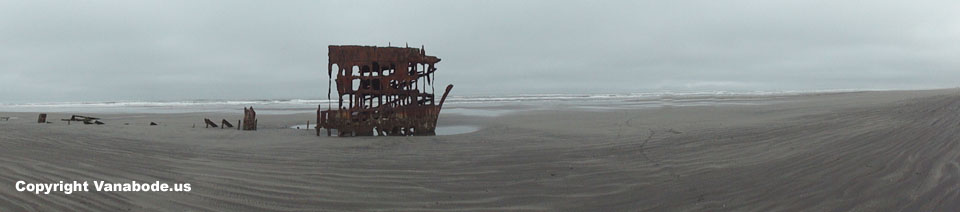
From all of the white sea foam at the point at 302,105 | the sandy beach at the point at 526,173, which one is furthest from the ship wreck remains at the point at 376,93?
the white sea foam at the point at 302,105

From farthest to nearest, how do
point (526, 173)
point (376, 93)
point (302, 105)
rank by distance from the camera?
point (302, 105)
point (376, 93)
point (526, 173)

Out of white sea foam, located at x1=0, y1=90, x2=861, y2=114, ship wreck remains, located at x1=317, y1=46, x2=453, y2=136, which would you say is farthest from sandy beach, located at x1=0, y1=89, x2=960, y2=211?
white sea foam, located at x1=0, y1=90, x2=861, y2=114

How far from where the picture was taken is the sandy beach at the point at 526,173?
454 centimetres

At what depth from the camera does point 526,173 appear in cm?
617

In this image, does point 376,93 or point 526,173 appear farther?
point 376,93

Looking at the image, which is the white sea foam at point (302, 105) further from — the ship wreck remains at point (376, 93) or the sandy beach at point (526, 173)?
the sandy beach at point (526, 173)

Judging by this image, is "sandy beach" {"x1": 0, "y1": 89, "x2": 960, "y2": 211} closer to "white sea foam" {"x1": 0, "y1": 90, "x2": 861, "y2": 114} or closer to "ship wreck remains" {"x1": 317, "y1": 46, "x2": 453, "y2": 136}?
"ship wreck remains" {"x1": 317, "y1": 46, "x2": 453, "y2": 136}

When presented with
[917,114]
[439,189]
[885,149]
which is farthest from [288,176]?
[917,114]

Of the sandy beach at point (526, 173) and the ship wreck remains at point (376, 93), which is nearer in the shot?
the sandy beach at point (526, 173)

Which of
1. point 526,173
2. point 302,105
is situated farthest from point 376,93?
point 302,105

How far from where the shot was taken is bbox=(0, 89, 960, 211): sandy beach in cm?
454

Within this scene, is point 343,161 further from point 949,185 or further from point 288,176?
point 949,185

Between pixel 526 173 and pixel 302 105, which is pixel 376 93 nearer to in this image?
pixel 526 173

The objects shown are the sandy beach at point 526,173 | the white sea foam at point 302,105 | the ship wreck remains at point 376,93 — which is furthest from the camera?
the white sea foam at point 302,105
